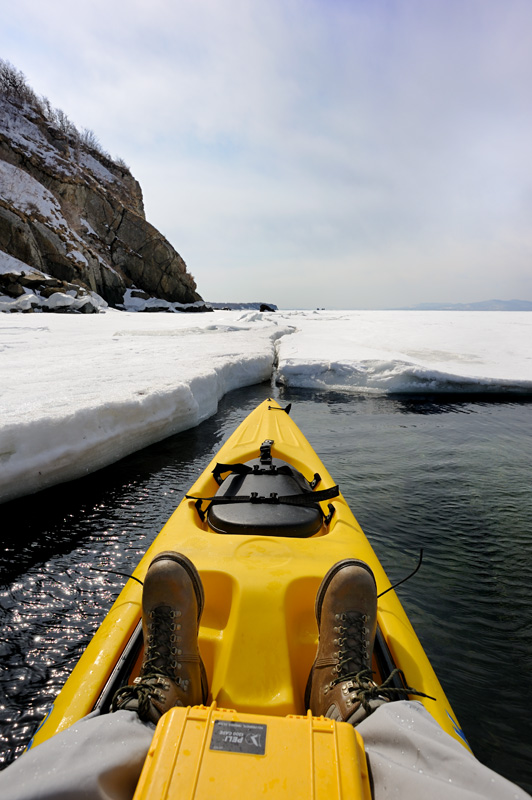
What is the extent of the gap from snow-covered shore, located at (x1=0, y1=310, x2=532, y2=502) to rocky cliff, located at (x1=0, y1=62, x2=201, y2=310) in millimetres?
11984

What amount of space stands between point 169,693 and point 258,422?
323cm

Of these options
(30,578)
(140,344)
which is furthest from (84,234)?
(30,578)

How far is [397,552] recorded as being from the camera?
9.42 ft

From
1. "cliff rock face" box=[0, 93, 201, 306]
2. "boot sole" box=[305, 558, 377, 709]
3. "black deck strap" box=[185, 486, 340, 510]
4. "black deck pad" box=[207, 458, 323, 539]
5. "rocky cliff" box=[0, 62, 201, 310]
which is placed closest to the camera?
"boot sole" box=[305, 558, 377, 709]

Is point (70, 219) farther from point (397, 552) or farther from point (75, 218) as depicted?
point (397, 552)

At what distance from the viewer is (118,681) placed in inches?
54.7

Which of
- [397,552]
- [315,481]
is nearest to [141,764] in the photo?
[315,481]

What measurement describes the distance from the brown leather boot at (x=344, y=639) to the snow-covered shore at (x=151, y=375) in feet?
9.29

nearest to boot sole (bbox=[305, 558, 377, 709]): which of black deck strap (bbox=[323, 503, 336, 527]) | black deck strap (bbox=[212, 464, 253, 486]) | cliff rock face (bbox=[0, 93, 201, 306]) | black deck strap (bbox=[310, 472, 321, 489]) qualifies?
black deck strap (bbox=[323, 503, 336, 527])

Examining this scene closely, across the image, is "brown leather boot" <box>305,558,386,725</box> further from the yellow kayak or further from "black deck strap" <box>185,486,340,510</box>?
"black deck strap" <box>185,486,340,510</box>

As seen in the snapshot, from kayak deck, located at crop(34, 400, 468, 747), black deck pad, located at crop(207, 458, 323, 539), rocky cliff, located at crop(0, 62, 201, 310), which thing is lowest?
kayak deck, located at crop(34, 400, 468, 747)

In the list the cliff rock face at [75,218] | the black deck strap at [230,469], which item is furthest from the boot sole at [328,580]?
the cliff rock face at [75,218]

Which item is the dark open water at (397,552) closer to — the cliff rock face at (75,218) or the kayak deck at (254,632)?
the kayak deck at (254,632)

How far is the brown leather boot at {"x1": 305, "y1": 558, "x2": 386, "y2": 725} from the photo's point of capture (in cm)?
132
